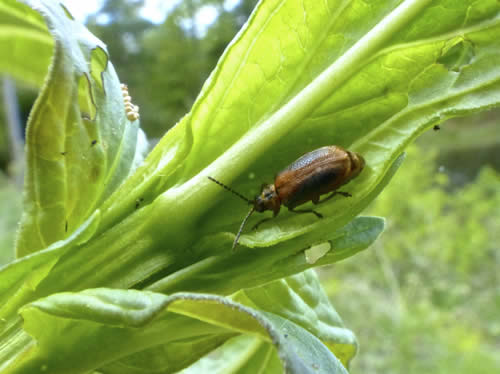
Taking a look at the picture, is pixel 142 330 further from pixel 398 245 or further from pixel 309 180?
pixel 398 245

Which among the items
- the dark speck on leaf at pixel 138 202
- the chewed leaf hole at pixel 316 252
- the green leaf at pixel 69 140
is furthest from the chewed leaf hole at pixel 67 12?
the chewed leaf hole at pixel 316 252

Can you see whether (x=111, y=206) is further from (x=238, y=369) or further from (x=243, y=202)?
(x=238, y=369)

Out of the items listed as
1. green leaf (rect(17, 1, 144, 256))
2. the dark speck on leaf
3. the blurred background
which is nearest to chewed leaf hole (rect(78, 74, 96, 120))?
green leaf (rect(17, 1, 144, 256))

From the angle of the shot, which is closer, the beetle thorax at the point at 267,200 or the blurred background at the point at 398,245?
the beetle thorax at the point at 267,200

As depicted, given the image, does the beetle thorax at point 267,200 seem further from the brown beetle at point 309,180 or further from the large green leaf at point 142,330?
the large green leaf at point 142,330

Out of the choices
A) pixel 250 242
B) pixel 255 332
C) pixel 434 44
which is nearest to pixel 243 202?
pixel 250 242

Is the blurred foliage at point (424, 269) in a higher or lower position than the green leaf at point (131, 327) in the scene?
lower
